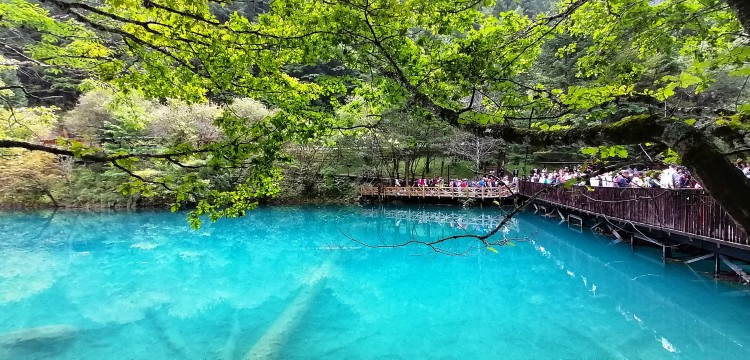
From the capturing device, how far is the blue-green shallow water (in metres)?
6.38

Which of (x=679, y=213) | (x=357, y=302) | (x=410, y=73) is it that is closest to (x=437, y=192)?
(x=679, y=213)

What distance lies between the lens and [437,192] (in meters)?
25.0

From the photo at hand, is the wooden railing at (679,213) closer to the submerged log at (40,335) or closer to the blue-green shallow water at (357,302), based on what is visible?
the blue-green shallow water at (357,302)

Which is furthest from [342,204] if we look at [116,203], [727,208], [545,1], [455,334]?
[545,1]

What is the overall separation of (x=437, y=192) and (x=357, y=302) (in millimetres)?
17127

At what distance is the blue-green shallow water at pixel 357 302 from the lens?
6379 mm

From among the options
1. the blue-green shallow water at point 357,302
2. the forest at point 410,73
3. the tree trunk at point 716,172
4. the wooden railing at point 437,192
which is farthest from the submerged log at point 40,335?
the wooden railing at point 437,192

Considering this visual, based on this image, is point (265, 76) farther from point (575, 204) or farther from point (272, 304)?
point (575, 204)

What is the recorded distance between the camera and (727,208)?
1.45 metres

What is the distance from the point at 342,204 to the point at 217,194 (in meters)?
22.7

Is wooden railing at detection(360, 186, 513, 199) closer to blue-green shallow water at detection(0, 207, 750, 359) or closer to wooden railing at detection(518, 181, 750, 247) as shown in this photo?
blue-green shallow water at detection(0, 207, 750, 359)

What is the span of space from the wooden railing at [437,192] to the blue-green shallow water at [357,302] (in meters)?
8.32

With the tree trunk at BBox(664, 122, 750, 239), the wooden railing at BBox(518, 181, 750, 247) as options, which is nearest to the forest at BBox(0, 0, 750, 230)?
the tree trunk at BBox(664, 122, 750, 239)

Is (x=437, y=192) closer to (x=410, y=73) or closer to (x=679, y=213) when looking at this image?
(x=679, y=213)
